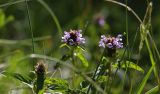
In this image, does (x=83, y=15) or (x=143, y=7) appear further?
(x=143, y=7)

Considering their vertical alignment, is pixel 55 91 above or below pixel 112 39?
below

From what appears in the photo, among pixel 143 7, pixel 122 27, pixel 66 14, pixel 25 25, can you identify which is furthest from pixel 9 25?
pixel 143 7

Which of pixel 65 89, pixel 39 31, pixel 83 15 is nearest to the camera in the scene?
pixel 65 89

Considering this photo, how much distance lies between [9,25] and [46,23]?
0.88ft

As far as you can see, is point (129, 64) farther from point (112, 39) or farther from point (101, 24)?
point (101, 24)

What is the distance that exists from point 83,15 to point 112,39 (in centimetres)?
159

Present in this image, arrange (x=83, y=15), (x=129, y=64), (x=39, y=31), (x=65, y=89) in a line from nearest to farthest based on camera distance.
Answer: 1. (x=65, y=89)
2. (x=129, y=64)
3. (x=83, y=15)
4. (x=39, y=31)

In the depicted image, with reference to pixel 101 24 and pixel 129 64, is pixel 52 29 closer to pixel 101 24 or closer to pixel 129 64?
pixel 101 24

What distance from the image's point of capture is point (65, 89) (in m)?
1.30

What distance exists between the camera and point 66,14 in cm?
385

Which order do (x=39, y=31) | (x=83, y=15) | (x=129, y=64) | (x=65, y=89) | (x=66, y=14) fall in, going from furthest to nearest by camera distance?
1. (x=66, y=14)
2. (x=39, y=31)
3. (x=83, y=15)
4. (x=129, y=64)
5. (x=65, y=89)

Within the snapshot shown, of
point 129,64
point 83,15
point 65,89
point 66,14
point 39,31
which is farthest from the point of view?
point 66,14

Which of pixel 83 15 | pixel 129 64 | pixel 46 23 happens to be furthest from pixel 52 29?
pixel 129 64

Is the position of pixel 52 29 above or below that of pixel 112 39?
below
